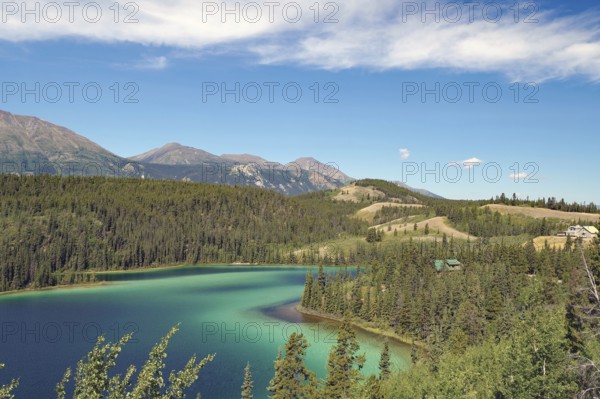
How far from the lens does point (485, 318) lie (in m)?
92.6

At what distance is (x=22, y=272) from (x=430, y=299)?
5980 inches

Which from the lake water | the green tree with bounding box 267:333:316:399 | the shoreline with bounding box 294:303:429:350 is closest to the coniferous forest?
the green tree with bounding box 267:333:316:399

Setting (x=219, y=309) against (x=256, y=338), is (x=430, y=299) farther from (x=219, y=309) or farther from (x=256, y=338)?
(x=219, y=309)

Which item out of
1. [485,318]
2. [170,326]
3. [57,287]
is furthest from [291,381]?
[57,287]

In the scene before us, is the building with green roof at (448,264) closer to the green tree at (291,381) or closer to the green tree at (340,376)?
the green tree at (340,376)

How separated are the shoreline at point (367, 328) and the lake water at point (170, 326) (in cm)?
312

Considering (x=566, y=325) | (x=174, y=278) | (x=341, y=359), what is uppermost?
(x=566, y=325)

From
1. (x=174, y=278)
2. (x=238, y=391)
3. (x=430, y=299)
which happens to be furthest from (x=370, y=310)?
(x=174, y=278)

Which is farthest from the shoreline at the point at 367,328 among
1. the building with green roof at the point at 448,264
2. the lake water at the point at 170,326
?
the building with green roof at the point at 448,264

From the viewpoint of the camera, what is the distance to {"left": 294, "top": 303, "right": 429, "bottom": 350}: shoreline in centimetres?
9525

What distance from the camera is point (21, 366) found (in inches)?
3044

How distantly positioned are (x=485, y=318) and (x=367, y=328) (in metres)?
27.4

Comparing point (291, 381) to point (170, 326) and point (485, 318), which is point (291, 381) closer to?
point (485, 318)

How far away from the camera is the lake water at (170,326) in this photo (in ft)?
244
